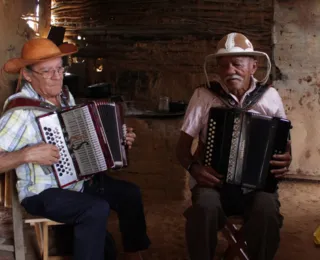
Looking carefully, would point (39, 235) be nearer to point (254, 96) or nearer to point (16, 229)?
point (16, 229)

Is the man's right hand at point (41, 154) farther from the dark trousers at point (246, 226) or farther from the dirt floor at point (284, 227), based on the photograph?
the dirt floor at point (284, 227)

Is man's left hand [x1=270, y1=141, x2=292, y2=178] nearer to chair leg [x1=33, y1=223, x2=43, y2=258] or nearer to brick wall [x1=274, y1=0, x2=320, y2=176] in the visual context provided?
chair leg [x1=33, y1=223, x2=43, y2=258]

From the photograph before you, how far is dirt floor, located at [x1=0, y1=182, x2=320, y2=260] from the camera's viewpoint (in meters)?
3.50

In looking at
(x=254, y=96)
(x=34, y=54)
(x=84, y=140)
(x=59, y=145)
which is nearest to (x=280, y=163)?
(x=254, y=96)

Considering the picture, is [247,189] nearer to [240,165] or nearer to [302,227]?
[240,165]

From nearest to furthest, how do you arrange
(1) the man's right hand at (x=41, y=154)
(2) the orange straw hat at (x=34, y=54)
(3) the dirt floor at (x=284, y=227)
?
1. (1) the man's right hand at (x=41, y=154)
2. (2) the orange straw hat at (x=34, y=54)
3. (3) the dirt floor at (x=284, y=227)

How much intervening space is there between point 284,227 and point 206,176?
5.68 feet

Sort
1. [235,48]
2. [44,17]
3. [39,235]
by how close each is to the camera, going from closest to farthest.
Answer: [235,48], [39,235], [44,17]

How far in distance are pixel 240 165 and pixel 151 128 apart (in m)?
2.03

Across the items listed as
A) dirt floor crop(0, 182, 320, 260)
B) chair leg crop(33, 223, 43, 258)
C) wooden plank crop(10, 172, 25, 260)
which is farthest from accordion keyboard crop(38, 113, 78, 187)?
dirt floor crop(0, 182, 320, 260)

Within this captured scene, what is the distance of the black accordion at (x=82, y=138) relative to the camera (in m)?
2.62

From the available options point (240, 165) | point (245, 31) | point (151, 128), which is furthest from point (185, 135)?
point (245, 31)

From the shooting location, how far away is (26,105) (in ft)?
8.63

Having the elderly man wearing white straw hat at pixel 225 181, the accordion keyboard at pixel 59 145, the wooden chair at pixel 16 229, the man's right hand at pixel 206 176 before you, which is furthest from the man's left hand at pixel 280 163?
the wooden chair at pixel 16 229
